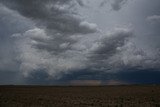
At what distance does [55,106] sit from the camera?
36.6m

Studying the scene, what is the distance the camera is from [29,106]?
36250 mm

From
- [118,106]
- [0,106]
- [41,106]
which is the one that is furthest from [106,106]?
[0,106]

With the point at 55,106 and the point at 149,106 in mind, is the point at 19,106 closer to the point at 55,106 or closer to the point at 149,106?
the point at 55,106

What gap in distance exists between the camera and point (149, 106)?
35.8 m

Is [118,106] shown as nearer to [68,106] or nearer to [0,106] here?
[68,106]

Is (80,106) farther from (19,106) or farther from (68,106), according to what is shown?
(19,106)

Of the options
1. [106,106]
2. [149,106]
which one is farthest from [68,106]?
[149,106]

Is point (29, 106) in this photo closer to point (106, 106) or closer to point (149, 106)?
point (106, 106)

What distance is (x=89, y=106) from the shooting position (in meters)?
36.7

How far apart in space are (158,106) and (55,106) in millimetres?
14400

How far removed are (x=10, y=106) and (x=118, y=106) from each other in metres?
15.0

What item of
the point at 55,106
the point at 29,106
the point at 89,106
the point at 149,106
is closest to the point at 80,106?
the point at 89,106

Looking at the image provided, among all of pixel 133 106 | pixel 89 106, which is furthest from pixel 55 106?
pixel 133 106

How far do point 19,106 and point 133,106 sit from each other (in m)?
16.0
